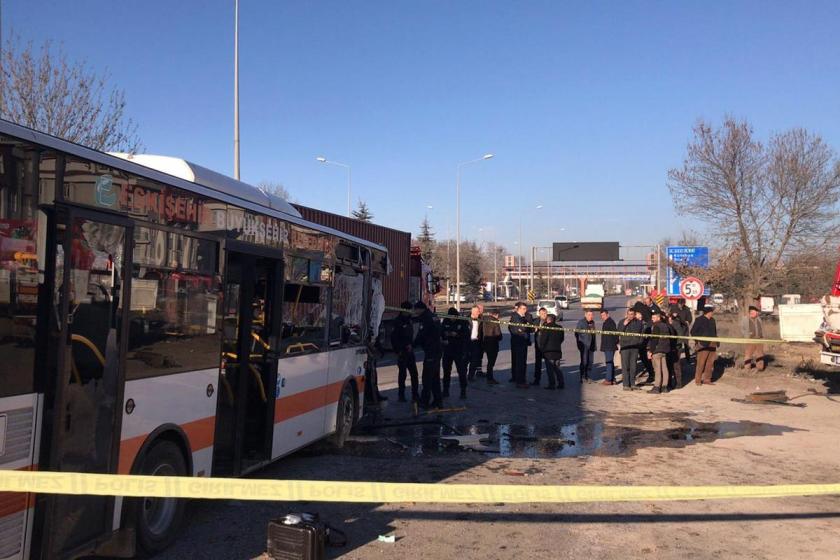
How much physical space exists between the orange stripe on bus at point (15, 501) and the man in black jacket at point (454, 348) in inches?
387

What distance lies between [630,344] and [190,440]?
11.2 meters

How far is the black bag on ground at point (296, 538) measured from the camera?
4.60 metres

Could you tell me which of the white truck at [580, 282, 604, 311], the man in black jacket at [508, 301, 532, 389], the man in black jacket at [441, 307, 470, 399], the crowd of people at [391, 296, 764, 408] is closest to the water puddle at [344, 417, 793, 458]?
the crowd of people at [391, 296, 764, 408]

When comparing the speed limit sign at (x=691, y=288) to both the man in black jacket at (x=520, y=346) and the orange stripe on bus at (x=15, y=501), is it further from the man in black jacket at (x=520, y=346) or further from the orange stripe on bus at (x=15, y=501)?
the orange stripe on bus at (x=15, y=501)

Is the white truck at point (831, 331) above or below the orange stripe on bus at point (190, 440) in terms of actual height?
above

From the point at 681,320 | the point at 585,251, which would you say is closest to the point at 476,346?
the point at 681,320

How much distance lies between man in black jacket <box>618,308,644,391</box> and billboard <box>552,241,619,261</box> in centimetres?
5171

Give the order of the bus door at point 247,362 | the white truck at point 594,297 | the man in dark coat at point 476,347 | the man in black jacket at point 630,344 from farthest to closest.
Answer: the white truck at point 594,297
the man in dark coat at point 476,347
the man in black jacket at point 630,344
the bus door at point 247,362

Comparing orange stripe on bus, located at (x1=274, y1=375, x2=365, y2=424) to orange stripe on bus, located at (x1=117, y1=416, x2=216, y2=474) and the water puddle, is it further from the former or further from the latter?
orange stripe on bus, located at (x1=117, y1=416, x2=216, y2=474)

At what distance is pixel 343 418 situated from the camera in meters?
8.63

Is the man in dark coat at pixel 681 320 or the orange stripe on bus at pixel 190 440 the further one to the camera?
the man in dark coat at pixel 681 320

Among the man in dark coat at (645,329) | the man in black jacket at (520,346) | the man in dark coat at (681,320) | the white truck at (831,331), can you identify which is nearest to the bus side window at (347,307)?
the man in black jacket at (520,346)

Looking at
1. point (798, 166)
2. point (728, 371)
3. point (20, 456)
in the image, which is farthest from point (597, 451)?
point (798, 166)

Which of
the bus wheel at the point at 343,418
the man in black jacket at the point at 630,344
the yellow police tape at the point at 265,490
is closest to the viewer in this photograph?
the yellow police tape at the point at 265,490
